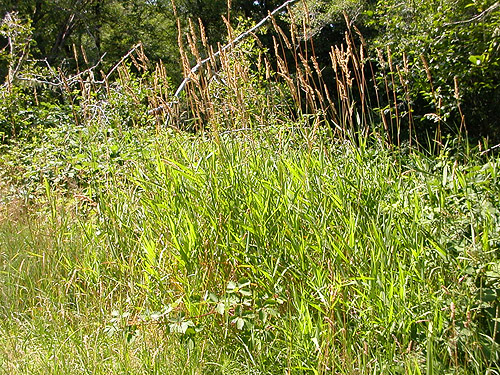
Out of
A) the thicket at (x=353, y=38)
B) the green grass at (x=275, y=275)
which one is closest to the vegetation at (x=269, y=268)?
the green grass at (x=275, y=275)

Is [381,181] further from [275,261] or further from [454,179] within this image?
[275,261]

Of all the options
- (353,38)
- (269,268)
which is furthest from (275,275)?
(353,38)

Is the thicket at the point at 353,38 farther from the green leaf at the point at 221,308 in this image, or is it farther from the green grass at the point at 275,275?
the green leaf at the point at 221,308

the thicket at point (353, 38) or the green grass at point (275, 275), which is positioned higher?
the thicket at point (353, 38)

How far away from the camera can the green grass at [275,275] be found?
217cm

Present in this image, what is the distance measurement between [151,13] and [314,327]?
21767 mm

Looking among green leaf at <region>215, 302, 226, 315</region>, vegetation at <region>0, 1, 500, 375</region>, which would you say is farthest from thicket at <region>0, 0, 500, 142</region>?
green leaf at <region>215, 302, 226, 315</region>

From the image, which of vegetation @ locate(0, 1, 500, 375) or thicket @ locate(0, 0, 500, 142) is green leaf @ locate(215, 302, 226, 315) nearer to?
vegetation @ locate(0, 1, 500, 375)

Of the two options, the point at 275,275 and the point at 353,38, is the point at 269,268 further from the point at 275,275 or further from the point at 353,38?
the point at 353,38

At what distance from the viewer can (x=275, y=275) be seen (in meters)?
2.60

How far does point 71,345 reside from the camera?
103 inches

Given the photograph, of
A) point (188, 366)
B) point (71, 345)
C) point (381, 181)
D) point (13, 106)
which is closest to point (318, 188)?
point (381, 181)

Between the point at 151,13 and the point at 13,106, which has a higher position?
the point at 151,13

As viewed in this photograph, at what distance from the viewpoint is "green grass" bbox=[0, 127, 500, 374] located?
217cm
